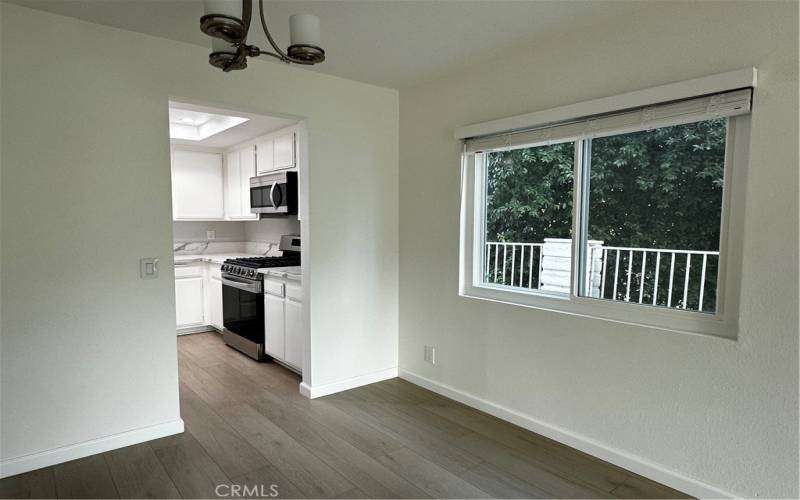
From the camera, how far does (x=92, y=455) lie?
2604 mm

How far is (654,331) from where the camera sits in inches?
92.8

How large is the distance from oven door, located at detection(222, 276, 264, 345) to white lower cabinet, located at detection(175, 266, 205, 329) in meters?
0.59

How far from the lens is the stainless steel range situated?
14.3ft

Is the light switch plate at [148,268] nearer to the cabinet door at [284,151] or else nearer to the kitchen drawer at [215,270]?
the cabinet door at [284,151]

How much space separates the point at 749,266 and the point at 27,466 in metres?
3.63

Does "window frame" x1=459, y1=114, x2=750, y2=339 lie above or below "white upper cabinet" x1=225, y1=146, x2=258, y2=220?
below

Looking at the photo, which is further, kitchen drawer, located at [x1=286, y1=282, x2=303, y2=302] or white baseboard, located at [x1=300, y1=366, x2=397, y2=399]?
kitchen drawer, located at [x1=286, y1=282, x2=303, y2=302]

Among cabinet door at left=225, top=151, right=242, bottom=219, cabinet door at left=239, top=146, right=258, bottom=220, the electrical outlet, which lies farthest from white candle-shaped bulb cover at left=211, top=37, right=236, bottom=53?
cabinet door at left=225, top=151, right=242, bottom=219

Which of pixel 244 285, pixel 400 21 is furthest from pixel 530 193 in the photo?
pixel 244 285

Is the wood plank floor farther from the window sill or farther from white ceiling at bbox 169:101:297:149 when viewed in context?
white ceiling at bbox 169:101:297:149

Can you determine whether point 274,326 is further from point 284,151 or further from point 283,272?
point 284,151

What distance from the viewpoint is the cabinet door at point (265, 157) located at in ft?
15.6

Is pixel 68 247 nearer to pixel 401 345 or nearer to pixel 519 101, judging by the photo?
pixel 401 345

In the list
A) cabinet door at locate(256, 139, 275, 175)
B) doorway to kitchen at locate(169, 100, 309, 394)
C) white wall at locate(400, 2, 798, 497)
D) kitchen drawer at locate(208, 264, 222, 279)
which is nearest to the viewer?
white wall at locate(400, 2, 798, 497)
